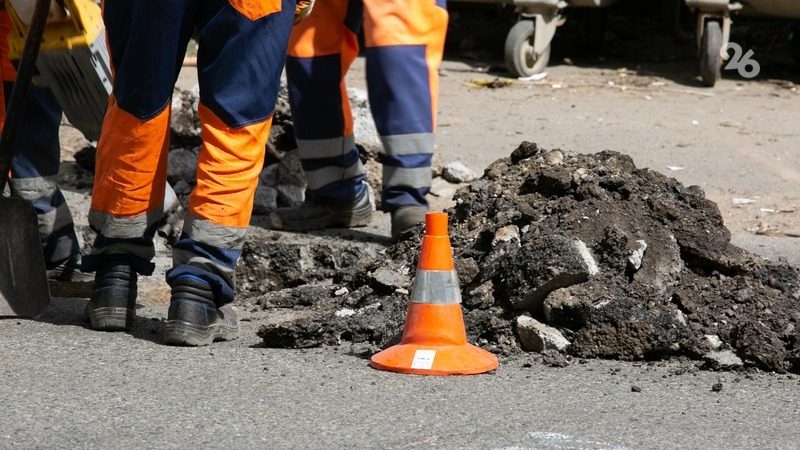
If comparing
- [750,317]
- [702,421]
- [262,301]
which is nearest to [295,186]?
[262,301]

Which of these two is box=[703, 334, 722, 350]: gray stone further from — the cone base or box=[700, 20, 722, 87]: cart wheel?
box=[700, 20, 722, 87]: cart wheel

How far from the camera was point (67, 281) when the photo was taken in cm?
504

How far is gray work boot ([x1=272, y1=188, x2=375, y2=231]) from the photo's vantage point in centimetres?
634

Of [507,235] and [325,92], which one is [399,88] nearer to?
[325,92]

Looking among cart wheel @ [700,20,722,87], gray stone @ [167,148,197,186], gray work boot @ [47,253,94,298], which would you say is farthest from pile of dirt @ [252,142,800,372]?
cart wheel @ [700,20,722,87]

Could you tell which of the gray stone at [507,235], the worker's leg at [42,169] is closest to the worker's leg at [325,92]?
the worker's leg at [42,169]

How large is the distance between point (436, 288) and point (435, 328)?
0.38 ft

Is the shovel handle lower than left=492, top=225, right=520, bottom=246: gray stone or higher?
higher

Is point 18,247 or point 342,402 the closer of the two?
point 342,402

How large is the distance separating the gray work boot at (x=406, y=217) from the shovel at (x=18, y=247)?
1.75 metres

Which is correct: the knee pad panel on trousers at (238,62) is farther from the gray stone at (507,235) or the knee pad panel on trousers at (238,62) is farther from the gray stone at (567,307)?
the gray stone at (567,307)

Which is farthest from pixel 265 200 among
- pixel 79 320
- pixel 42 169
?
pixel 79 320

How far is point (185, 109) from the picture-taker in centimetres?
717

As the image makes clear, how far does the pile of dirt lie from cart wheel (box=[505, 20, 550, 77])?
5.31 m
